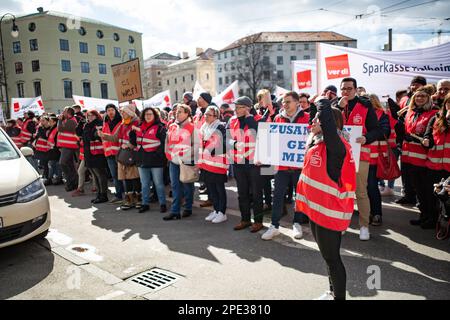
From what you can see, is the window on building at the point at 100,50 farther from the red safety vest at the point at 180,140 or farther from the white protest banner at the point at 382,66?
the red safety vest at the point at 180,140

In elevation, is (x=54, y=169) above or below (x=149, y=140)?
below

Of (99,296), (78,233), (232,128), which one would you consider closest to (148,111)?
(232,128)

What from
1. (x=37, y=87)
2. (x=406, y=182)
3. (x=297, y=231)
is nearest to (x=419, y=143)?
(x=406, y=182)

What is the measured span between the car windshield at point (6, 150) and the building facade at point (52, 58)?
55.8 metres

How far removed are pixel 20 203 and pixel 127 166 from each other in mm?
2837

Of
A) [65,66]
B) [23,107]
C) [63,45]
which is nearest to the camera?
[23,107]

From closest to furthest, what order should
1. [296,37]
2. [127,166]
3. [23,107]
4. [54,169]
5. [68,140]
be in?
[127,166], [68,140], [54,169], [23,107], [296,37]

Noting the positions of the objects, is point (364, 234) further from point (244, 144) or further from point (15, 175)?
point (15, 175)

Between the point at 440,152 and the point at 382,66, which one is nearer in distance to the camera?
the point at 440,152

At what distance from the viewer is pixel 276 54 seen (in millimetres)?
86875

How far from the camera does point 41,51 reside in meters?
59.2

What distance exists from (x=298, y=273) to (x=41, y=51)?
66.3m

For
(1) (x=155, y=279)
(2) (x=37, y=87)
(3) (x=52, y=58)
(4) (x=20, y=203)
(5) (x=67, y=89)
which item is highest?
(3) (x=52, y=58)

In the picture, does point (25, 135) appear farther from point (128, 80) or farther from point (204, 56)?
point (204, 56)
